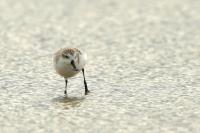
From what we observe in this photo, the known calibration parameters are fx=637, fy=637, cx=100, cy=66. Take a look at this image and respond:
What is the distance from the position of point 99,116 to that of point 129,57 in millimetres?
2653

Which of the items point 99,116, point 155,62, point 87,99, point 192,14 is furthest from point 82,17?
point 99,116

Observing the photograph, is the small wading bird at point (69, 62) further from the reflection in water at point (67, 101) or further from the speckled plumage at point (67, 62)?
the reflection in water at point (67, 101)

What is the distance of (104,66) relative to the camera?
8.54 meters

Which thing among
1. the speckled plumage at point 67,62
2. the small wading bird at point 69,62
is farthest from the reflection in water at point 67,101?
the speckled plumage at point 67,62

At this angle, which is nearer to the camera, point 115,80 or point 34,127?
A: point 34,127

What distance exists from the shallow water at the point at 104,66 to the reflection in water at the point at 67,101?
0.01 meters

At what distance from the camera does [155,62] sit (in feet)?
28.3

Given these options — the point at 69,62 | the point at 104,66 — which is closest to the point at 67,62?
the point at 69,62

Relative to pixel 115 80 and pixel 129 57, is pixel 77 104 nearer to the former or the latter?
pixel 115 80

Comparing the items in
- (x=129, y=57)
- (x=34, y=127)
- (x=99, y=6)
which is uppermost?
(x=99, y=6)

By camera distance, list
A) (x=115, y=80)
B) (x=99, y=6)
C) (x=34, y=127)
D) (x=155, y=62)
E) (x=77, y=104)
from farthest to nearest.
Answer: (x=99, y=6)
(x=155, y=62)
(x=115, y=80)
(x=77, y=104)
(x=34, y=127)

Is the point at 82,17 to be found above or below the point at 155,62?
above

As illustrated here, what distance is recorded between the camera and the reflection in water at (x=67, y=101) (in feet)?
22.5

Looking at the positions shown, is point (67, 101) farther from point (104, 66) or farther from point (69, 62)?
point (104, 66)
